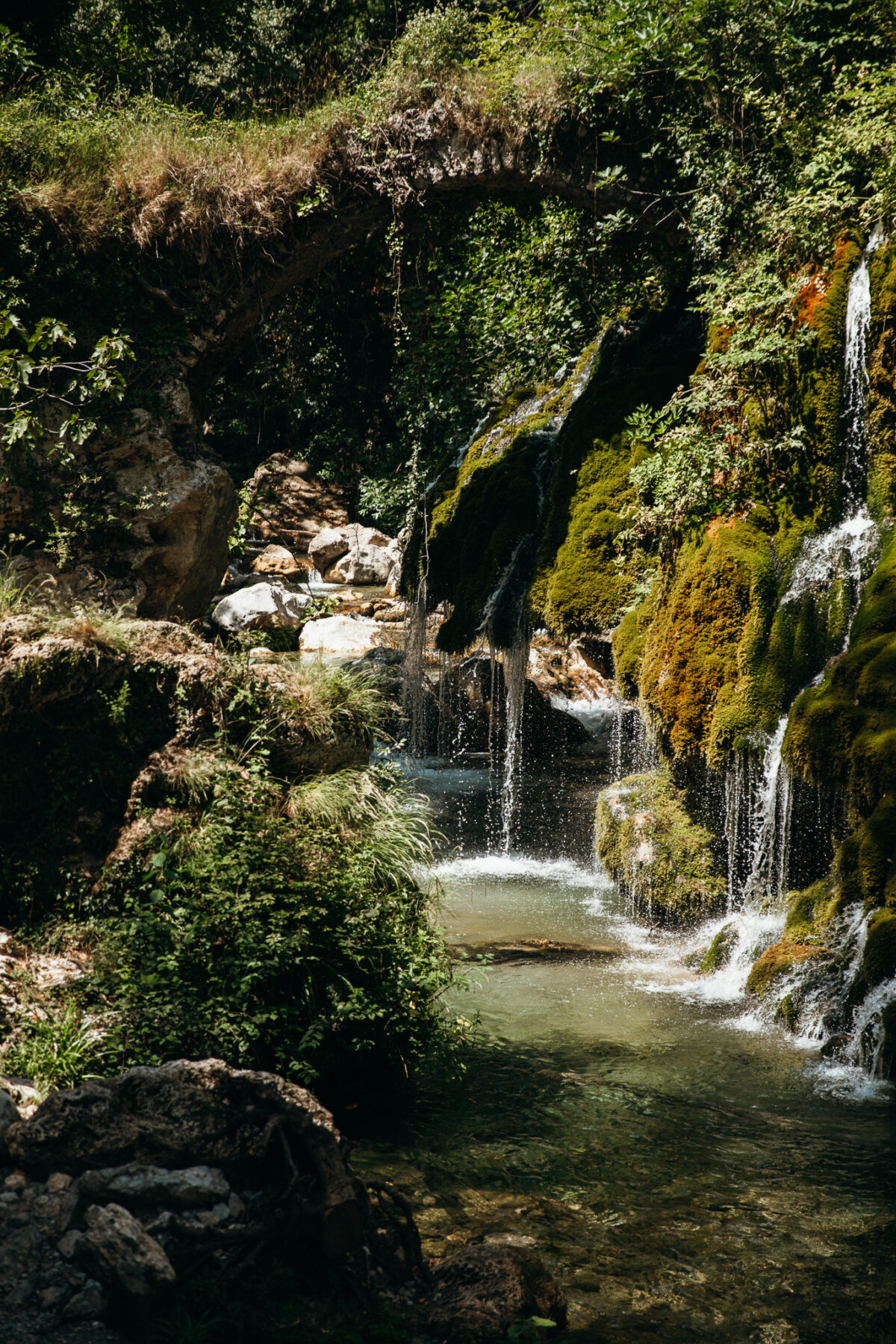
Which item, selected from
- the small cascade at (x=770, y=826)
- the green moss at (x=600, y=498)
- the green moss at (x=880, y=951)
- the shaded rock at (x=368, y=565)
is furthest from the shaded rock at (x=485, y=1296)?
the shaded rock at (x=368, y=565)

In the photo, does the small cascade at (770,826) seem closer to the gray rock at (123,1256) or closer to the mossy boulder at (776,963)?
the mossy boulder at (776,963)

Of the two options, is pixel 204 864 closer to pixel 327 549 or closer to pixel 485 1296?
pixel 485 1296

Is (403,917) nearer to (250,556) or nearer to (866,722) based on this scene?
(866,722)

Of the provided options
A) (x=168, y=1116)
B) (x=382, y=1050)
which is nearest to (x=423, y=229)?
(x=382, y=1050)

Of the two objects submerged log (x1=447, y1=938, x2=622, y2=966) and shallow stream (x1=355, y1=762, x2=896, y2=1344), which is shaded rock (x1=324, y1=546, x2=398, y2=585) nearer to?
submerged log (x1=447, y1=938, x2=622, y2=966)

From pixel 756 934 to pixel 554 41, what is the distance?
9.13m

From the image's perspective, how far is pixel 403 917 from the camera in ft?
20.3

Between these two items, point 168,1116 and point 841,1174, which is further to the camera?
point 841,1174

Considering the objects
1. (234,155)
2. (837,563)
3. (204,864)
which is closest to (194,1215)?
(204,864)

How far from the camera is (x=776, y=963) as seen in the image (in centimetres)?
707

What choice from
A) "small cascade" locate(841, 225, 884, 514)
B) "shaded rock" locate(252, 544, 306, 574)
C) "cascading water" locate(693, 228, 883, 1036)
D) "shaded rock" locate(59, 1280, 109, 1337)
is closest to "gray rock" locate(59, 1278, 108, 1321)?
"shaded rock" locate(59, 1280, 109, 1337)

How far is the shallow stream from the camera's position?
13.1 feet

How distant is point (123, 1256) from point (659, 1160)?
296 centimetres

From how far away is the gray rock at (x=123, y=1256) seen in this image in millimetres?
3332
